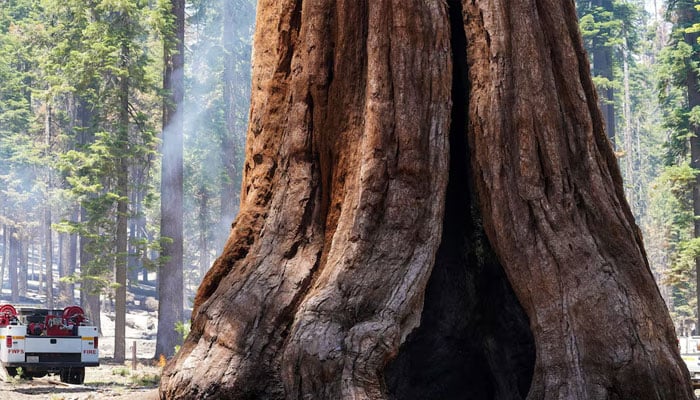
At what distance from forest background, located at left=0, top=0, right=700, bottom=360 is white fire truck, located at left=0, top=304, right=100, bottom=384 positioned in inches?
258

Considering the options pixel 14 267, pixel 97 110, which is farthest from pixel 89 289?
pixel 14 267

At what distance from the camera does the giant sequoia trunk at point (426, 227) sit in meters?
6.00

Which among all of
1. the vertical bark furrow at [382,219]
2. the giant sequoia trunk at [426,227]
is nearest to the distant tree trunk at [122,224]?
the giant sequoia trunk at [426,227]

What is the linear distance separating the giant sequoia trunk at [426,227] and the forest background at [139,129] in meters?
20.6

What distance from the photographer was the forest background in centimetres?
2892

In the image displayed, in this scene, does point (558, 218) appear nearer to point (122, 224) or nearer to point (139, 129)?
point (122, 224)

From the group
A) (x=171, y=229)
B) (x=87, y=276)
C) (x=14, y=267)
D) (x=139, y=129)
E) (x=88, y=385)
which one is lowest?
(x=14, y=267)

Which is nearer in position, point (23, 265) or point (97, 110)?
point (97, 110)

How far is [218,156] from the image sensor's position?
4394 centimetres

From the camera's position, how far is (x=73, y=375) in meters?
20.1

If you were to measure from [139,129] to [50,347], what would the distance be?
12.2m

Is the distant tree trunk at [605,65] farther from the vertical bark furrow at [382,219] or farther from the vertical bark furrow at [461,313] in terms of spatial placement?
the vertical bark furrow at [382,219]

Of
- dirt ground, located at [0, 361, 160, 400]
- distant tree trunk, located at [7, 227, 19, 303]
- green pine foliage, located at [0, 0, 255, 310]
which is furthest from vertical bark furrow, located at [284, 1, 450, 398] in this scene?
distant tree trunk, located at [7, 227, 19, 303]

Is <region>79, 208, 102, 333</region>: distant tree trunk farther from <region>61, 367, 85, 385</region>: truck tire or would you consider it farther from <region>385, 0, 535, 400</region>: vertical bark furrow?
<region>385, 0, 535, 400</region>: vertical bark furrow
